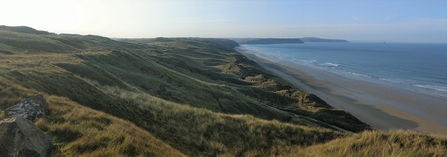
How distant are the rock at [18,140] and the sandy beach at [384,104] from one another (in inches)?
1503

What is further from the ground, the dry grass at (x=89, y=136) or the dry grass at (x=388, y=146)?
the dry grass at (x=89, y=136)

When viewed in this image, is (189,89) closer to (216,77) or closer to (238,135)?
(238,135)

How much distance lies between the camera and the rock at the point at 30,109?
9047 mm

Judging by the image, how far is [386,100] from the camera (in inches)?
1984

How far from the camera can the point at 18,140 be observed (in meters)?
6.13

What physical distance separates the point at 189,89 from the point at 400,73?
3245 inches

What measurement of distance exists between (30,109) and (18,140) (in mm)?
3835

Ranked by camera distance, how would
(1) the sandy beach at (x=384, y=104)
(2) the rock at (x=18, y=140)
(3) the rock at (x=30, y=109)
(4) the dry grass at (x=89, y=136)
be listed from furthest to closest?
(1) the sandy beach at (x=384, y=104)
(3) the rock at (x=30, y=109)
(4) the dry grass at (x=89, y=136)
(2) the rock at (x=18, y=140)

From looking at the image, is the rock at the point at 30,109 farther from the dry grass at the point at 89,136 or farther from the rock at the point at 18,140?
the rock at the point at 18,140

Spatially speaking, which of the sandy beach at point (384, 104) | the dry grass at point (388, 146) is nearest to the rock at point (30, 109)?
the dry grass at point (388, 146)

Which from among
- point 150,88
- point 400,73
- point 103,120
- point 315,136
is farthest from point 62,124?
point 400,73

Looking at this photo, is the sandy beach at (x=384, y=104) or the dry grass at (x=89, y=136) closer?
the dry grass at (x=89, y=136)

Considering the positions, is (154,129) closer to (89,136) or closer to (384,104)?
(89,136)

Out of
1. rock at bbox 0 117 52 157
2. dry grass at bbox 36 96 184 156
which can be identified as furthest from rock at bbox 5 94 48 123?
rock at bbox 0 117 52 157
